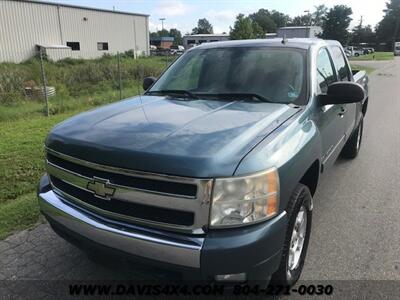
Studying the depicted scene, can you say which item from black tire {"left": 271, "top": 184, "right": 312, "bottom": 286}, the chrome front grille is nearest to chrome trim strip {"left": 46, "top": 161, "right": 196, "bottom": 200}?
the chrome front grille

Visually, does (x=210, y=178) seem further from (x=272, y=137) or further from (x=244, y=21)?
(x=244, y=21)

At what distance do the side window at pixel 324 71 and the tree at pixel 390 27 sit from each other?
106 meters

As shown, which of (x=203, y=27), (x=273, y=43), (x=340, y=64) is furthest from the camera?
(x=203, y=27)

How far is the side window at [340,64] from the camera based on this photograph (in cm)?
497

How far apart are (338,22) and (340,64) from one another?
85.6 m

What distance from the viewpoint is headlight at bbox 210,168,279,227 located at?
7.61ft

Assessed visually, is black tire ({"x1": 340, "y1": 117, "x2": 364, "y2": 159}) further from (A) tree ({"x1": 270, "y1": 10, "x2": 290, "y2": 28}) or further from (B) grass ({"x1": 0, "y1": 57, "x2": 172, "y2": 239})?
(A) tree ({"x1": 270, "y1": 10, "x2": 290, "y2": 28})

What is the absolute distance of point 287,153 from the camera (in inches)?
106

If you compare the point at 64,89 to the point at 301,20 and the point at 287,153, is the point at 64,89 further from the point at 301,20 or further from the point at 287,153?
the point at 301,20

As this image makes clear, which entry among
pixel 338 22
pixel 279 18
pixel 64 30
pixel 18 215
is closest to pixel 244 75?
pixel 18 215

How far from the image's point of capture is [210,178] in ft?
7.48

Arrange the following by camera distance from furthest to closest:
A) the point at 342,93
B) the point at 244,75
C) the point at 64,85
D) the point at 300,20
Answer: the point at 300,20 → the point at 64,85 → the point at 244,75 → the point at 342,93

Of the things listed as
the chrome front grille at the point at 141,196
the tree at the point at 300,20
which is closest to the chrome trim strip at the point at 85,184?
the chrome front grille at the point at 141,196

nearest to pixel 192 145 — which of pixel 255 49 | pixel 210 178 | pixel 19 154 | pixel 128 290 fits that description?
pixel 210 178
